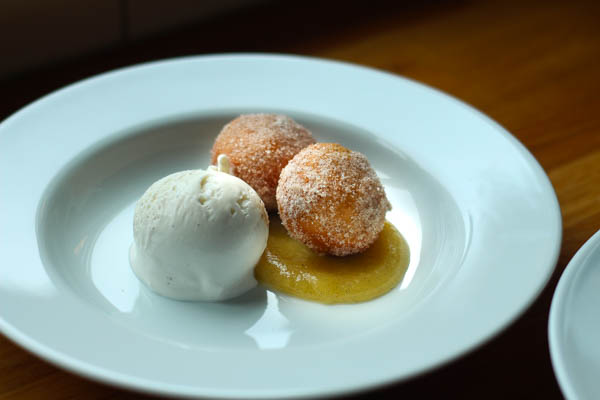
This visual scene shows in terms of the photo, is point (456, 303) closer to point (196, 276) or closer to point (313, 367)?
point (313, 367)

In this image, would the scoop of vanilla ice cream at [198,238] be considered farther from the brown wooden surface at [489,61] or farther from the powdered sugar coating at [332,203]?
the brown wooden surface at [489,61]

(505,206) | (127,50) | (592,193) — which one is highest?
(127,50)

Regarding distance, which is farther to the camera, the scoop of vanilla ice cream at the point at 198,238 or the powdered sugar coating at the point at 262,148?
the powdered sugar coating at the point at 262,148

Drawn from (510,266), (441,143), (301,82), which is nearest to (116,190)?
(301,82)

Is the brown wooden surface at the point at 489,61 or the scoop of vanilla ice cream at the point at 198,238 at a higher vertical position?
the scoop of vanilla ice cream at the point at 198,238

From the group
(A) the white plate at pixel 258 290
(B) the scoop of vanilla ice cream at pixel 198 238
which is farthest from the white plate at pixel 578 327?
(B) the scoop of vanilla ice cream at pixel 198 238

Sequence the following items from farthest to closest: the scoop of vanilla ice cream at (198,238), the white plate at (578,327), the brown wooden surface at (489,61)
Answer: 1. the brown wooden surface at (489,61)
2. the scoop of vanilla ice cream at (198,238)
3. the white plate at (578,327)
